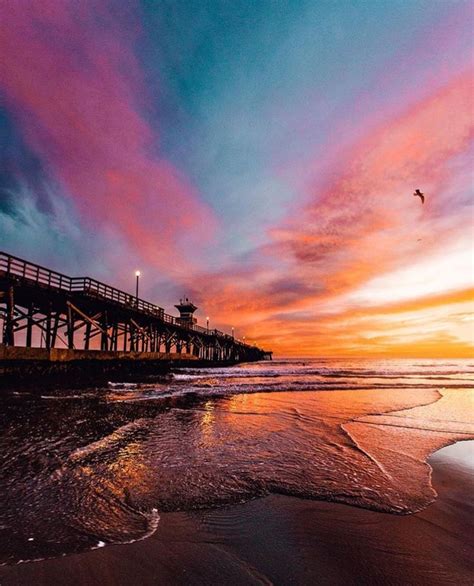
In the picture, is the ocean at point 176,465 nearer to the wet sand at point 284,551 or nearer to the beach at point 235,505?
the beach at point 235,505

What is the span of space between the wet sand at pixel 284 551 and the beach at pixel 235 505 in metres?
0.01

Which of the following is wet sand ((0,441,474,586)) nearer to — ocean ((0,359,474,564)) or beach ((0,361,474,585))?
beach ((0,361,474,585))

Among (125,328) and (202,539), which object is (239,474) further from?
(125,328)

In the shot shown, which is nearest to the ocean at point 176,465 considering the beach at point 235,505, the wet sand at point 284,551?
the beach at point 235,505

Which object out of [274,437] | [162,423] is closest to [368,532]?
[274,437]

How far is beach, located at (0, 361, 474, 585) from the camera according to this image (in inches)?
92.2

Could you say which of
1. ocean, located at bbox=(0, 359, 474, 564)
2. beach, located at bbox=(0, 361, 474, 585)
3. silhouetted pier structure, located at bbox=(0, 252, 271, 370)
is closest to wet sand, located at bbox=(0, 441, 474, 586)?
beach, located at bbox=(0, 361, 474, 585)

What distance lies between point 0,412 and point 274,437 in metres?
7.24

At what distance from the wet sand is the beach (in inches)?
0.5

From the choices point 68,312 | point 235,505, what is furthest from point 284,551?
point 68,312

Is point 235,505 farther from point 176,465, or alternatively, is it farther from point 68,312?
point 68,312

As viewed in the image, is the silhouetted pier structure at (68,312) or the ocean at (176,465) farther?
the silhouetted pier structure at (68,312)

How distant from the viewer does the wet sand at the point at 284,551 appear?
7.28 feet

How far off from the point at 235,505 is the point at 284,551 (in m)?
0.99
